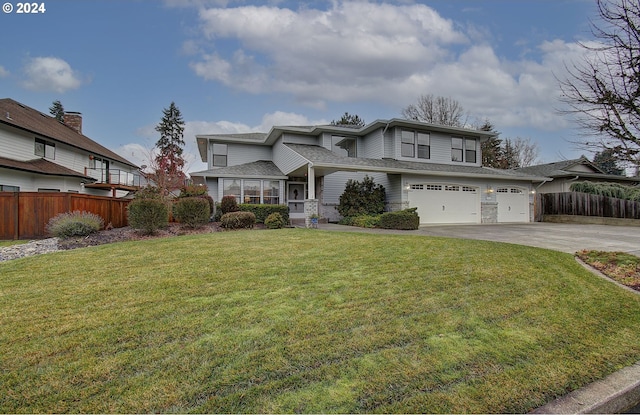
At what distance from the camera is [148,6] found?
9.04 m

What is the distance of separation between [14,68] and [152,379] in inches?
698

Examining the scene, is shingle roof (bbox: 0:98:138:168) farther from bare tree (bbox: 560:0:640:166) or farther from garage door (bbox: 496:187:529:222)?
garage door (bbox: 496:187:529:222)

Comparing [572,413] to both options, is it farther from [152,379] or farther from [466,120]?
[466,120]

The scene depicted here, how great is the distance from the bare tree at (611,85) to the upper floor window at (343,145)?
12871 millimetres

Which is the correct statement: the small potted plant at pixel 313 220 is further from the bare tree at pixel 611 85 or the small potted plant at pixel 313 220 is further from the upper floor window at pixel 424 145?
the bare tree at pixel 611 85

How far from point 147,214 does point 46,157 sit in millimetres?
12719

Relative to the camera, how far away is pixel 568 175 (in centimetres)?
2064

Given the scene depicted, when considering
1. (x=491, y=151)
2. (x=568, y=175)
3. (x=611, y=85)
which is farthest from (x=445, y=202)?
(x=491, y=151)

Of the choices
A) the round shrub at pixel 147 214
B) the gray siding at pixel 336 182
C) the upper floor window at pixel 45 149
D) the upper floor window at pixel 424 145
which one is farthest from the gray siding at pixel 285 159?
the upper floor window at pixel 45 149

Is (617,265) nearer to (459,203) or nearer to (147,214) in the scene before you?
(459,203)

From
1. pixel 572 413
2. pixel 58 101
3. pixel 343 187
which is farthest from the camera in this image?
pixel 58 101

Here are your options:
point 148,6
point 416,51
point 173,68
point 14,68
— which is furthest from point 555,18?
point 14,68

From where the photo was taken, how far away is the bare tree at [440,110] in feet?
97.6

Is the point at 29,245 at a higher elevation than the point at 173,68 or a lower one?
lower
